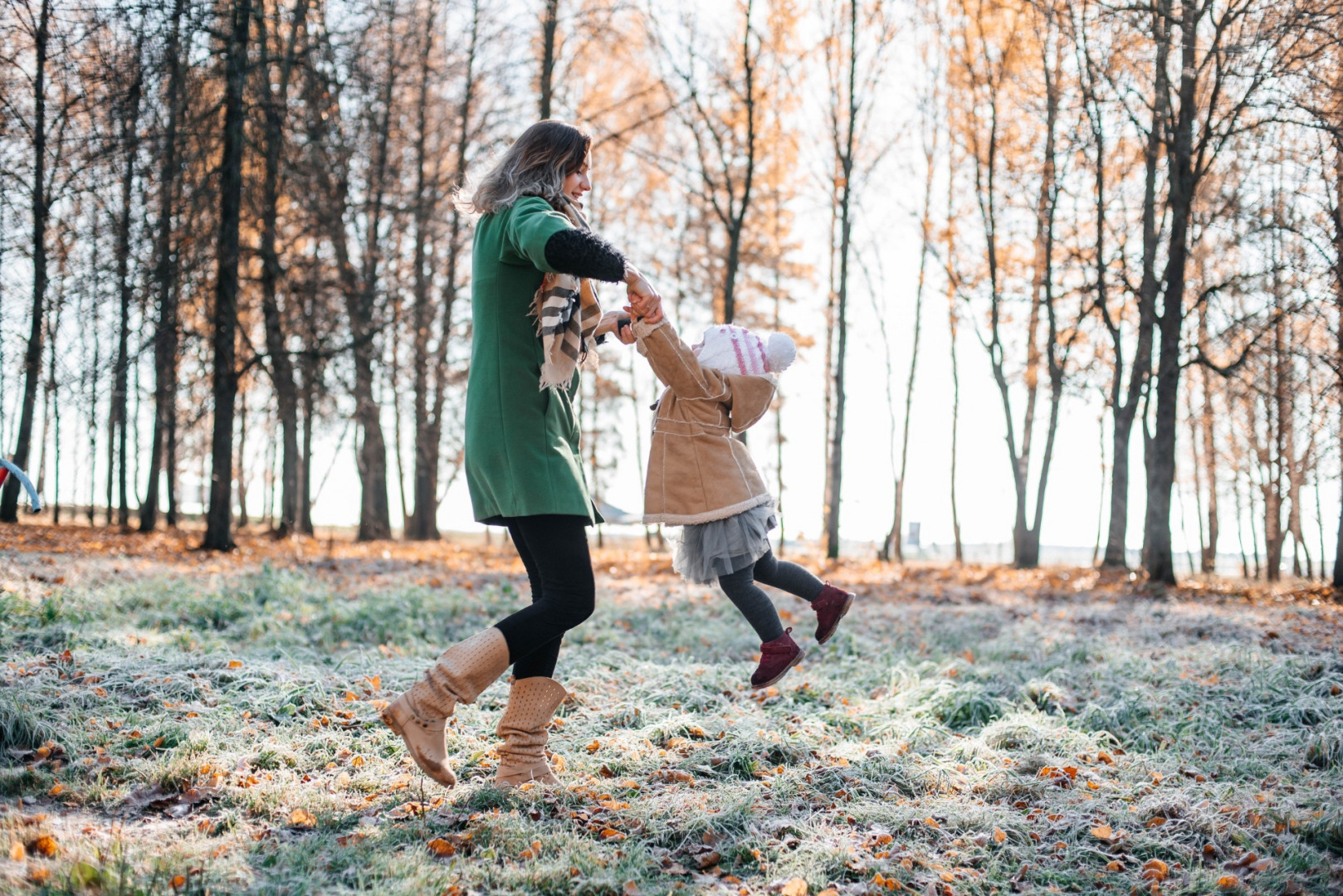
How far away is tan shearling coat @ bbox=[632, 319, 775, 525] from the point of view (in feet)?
11.6

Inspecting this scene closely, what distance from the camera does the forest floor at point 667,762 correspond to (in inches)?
105

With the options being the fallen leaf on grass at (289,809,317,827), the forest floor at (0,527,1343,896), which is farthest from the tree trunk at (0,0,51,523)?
the fallen leaf on grass at (289,809,317,827)

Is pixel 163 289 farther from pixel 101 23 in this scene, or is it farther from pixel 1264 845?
pixel 1264 845

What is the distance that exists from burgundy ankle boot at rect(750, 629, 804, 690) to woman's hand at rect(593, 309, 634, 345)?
50.7 inches

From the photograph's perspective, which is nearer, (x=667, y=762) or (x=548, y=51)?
(x=667, y=762)

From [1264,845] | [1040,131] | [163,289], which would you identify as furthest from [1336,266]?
[163,289]

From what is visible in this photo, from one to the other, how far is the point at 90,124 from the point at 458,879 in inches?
263

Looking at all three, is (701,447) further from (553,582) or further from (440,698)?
(440,698)

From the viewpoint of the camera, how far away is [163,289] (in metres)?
10.2

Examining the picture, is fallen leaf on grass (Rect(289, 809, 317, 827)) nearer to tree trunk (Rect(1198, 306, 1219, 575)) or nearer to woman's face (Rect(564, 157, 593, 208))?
woman's face (Rect(564, 157, 593, 208))

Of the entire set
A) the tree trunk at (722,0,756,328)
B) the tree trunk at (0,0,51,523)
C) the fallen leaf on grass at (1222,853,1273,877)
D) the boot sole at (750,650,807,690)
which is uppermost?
the tree trunk at (722,0,756,328)

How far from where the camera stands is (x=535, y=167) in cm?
311

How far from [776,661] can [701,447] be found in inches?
33.9

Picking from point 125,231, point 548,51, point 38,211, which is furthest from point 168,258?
point 548,51
